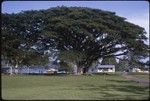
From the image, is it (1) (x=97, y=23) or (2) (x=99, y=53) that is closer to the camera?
(1) (x=97, y=23)

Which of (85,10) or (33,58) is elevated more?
(85,10)

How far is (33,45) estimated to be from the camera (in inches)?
2185

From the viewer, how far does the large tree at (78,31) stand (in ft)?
169

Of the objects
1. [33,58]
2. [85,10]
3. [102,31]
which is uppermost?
[85,10]

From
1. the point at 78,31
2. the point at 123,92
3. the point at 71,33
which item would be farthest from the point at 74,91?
the point at 71,33

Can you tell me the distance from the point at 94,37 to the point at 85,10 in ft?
14.0

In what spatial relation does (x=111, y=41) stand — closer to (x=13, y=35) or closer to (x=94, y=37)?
(x=94, y=37)

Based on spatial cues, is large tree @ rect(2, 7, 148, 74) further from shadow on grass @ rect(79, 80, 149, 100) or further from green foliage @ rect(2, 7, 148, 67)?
shadow on grass @ rect(79, 80, 149, 100)

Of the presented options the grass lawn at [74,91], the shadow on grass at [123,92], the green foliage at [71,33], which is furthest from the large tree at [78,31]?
the shadow on grass at [123,92]

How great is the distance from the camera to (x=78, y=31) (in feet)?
168

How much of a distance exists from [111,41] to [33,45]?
1189 cm

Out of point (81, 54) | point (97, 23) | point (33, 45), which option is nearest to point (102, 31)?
point (97, 23)

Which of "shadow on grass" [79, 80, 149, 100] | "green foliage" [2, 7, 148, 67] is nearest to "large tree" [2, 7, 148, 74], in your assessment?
"green foliage" [2, 7, 148, 67]

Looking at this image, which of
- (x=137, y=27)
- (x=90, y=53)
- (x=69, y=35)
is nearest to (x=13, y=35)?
(x=69, y=35)
